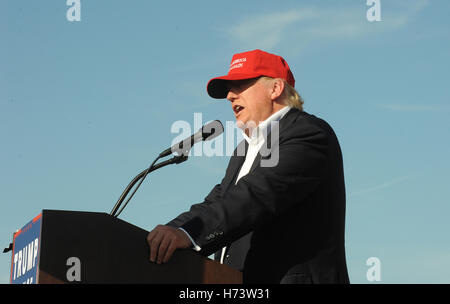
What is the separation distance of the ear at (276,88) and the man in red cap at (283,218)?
282 mm

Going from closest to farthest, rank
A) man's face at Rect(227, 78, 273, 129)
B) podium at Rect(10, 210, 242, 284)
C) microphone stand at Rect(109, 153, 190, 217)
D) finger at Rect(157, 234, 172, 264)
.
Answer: podium at Rect(10, 210, 242, 284), finger at Rect(157, 234, 172, 264), microphone stand at Rect(109, 153, 190, 217), man's face at Rect(227, 78, 273, 129)

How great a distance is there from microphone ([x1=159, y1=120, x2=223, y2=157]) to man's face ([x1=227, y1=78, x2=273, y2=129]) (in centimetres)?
51

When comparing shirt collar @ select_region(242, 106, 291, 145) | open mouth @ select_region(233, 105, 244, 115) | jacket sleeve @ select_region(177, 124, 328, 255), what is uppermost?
open mouth @ select_region(233, 105, 244, 115)

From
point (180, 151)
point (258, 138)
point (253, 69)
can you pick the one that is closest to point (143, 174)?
point (180, 151)

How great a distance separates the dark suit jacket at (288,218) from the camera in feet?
10.3

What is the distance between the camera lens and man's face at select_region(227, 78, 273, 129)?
402cm

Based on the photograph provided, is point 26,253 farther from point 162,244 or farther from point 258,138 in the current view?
point 258,138

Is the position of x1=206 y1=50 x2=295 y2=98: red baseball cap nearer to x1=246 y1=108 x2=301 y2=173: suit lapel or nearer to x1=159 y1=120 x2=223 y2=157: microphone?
x1=246 y1=108 x2=301 y2=173: suit lapel

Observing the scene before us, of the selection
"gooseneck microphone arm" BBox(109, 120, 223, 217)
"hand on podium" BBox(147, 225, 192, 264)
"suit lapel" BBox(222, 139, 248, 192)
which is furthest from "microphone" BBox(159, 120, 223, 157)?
"hand on podium" BBox(147, 225, 192, 264)

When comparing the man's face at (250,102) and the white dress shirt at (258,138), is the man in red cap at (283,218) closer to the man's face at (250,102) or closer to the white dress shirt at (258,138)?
the white dress shirt at (258,138)

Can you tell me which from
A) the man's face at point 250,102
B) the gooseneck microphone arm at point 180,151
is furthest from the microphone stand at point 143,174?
the man's face at point 250,102

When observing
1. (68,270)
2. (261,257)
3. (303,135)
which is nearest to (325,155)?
(303,135)
